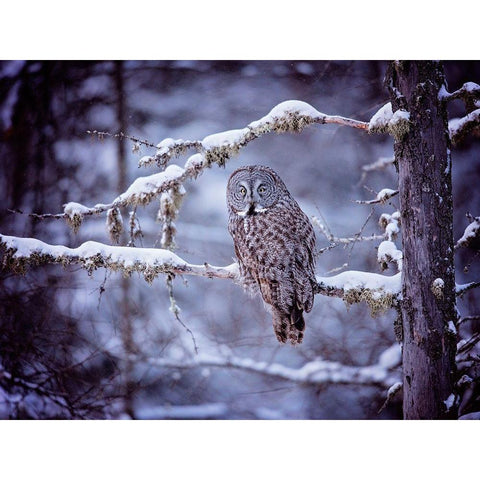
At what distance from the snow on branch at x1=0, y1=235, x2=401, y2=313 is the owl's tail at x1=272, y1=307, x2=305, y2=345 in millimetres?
168

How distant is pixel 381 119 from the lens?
8.11 ft

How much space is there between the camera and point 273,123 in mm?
2527

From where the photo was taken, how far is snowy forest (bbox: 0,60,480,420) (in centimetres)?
265

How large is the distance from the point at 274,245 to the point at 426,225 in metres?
0.72

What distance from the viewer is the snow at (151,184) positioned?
257cm

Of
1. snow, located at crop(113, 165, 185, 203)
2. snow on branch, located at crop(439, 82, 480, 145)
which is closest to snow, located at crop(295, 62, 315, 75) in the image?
snow on branch, located at crop(439, 82, 480, 145)

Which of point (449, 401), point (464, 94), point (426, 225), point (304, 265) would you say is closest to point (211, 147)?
point (304, 265)

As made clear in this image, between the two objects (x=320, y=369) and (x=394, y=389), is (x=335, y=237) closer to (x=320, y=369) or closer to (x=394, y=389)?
(x=320, y=369)

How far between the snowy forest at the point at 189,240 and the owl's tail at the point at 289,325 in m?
0.07

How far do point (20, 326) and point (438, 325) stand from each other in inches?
84.4

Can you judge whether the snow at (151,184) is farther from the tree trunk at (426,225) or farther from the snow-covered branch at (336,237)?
the tree trunk at (426,225)

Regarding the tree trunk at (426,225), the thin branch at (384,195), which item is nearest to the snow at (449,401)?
the tree trunk at (426,225)

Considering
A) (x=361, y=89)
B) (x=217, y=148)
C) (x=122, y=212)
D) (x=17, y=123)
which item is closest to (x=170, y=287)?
(x=122, y=212)

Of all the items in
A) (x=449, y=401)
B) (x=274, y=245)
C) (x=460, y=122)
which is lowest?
(x=449, y=401)
